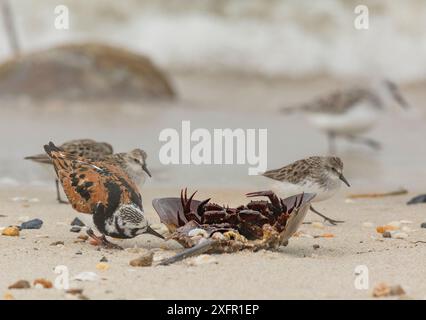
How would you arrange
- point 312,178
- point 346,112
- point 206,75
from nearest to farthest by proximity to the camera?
point 312,178 < point 346,112 < point 206,75

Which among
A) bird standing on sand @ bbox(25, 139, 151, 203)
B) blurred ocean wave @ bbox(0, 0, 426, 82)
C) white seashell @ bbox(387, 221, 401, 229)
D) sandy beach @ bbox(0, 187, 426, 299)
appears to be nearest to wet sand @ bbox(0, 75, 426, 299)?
sandy beach @ bbox(0, 187, 426, 299)

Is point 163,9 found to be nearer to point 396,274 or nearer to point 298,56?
point 298,56

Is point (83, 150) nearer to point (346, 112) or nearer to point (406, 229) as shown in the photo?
point (406, 229)

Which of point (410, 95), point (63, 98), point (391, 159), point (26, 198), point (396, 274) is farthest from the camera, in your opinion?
point (410, 95)

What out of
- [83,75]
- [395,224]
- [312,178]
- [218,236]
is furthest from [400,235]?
[83,75]

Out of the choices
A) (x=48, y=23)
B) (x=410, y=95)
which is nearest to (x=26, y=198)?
(x=410, y=95)
